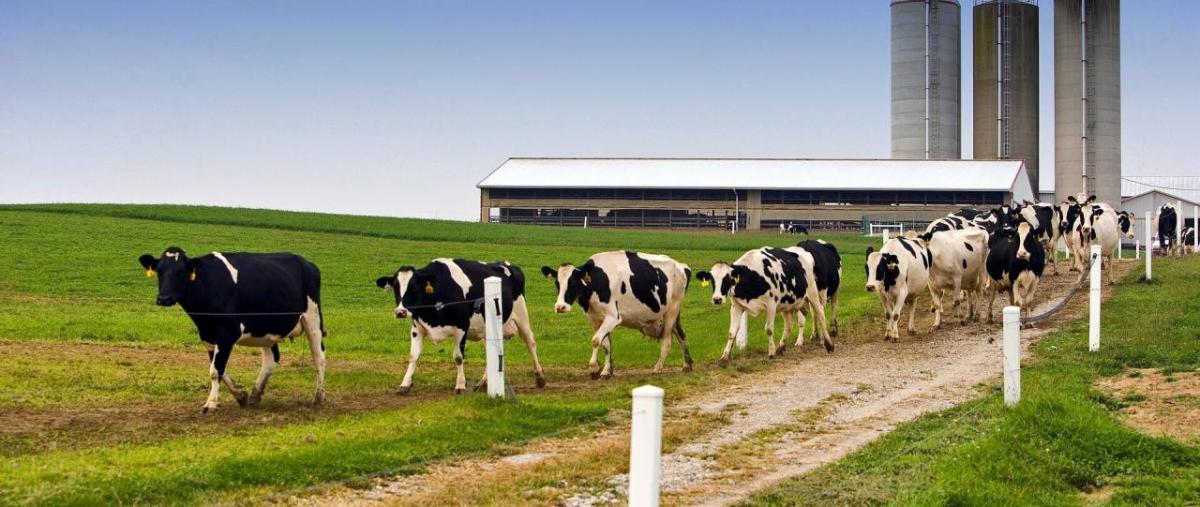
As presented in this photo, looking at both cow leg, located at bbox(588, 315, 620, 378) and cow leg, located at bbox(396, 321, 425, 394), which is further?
cow leg, located at bbox(588, 315, 620, 378)

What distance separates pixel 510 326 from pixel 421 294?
1588 mm

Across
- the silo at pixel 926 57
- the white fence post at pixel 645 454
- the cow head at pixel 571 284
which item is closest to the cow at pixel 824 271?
the cow head at pixel 571 284

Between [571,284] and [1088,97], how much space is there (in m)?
69.2

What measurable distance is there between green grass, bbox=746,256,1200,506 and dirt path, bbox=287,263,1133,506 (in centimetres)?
51

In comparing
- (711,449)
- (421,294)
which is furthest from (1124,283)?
(711,449)

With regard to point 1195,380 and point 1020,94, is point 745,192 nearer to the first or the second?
point 1020,94

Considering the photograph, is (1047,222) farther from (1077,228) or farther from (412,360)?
(412,360)

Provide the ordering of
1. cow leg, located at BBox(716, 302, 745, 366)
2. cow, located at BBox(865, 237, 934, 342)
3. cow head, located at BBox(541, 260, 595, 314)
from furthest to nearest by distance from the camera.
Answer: cow, located at BBox(865, 237, 934, 342)
cow leg, located at BBox(716, 302, 745, 366)
cow head, located at BBox(541, 260, 595, 314)

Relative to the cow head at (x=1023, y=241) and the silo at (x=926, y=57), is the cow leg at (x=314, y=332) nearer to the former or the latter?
the cow head at (x=1023, y=241)

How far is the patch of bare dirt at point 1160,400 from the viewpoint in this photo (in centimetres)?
1368

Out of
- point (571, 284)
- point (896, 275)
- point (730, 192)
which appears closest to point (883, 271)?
point (896, 275)

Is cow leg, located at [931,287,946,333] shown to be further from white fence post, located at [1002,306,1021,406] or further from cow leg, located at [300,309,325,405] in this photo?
cow leg, located at [300,309,325,405]

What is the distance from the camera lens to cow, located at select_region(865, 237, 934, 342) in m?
26.3

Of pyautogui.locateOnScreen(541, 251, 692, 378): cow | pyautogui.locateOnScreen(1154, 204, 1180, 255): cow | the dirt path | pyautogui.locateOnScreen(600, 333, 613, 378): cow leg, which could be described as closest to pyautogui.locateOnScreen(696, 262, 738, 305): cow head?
pyautogui.locateOnScreen(541, 251, 692, 378): cow
